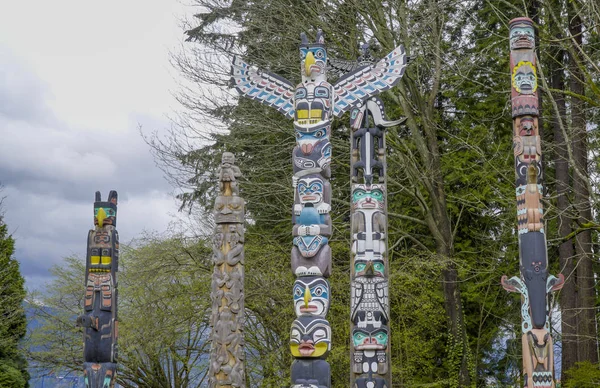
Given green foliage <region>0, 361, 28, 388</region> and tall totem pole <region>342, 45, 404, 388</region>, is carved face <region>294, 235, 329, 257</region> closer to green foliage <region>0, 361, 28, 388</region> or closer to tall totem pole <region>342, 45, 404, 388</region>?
tall totem pole <region>342, 45, 404, 388</region>

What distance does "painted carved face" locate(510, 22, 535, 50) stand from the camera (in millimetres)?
9547

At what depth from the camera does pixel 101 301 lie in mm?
10055

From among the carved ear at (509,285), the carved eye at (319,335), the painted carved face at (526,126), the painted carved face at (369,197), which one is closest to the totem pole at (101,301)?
the carved eye at (319,335)

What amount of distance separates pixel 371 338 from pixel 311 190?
9.09ft

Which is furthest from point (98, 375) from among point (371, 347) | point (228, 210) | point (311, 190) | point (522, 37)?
point (522, 37)

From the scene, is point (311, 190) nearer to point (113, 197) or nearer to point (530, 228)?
point (530, 228)

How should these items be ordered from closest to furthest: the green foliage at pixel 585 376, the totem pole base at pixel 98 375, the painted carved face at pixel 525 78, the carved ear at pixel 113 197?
the painted carved face at pixel 525 78 → the totem pole base at pixel 98 375 → the carved ear at pixel 113 197 → the green foliage at pixel 585 376

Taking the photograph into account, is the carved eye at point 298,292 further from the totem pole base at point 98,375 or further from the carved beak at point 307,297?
the totem pole base at point 98,375

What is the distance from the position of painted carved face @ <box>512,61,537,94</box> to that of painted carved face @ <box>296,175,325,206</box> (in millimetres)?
3002

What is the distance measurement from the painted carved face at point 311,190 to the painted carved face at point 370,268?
2297 mm

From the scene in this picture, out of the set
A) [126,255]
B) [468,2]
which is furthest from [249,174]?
[468,2]

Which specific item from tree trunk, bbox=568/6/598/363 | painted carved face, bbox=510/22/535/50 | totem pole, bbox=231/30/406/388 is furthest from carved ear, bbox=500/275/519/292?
tree trunk, bbox=568/6/598/363

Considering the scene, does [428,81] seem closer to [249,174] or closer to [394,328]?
[249,174]

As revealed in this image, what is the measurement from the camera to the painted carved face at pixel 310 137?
28.6 ft
